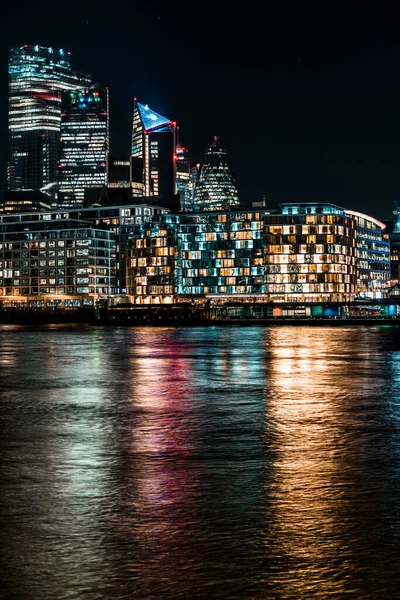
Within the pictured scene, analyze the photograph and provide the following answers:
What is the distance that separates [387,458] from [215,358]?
35.1 m

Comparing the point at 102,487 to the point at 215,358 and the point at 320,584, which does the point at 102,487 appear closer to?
the point at 320,584

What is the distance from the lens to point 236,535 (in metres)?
9.98

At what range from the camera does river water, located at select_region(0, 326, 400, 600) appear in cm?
851

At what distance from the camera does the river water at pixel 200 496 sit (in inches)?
335

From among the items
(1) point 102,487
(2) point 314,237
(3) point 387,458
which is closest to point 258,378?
(3) point 387,458

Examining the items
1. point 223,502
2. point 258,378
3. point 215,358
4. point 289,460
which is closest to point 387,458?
point 289,460

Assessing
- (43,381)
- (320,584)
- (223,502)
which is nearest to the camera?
(320,584)

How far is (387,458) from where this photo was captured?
50.5ft

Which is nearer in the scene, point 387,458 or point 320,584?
point 320,584

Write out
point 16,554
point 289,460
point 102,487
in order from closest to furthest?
point 16,554 → point 102,487 → point 289,460

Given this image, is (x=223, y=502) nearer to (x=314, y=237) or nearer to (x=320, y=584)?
(x=320, y=584)

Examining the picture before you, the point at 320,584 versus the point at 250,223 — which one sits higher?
the point at 250,223

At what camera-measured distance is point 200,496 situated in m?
12.1

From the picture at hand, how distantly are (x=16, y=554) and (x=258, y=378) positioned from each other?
25.9 m
